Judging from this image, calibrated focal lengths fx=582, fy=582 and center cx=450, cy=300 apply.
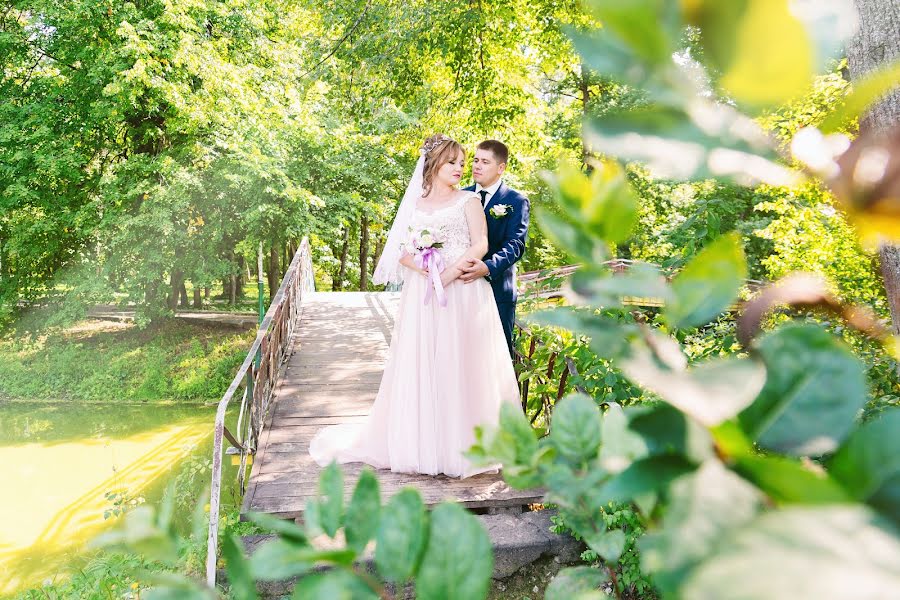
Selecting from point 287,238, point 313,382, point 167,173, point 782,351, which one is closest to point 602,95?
point 287,238

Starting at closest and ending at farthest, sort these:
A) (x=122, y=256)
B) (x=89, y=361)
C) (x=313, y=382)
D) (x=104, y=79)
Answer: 1. (x=313, y=382)
2. (x=104, y=79)
3. (x=122, y=256)
4. (x=89, y=361)

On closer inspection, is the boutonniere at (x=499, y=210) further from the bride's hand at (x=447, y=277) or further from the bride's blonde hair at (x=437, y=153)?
the bride's hand at (x=447, y=277)

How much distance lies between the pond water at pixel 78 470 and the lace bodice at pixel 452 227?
2935 millimetres

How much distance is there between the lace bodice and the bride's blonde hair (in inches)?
10.8

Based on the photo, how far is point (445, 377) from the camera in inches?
158

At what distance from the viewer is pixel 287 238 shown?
50.0 ft

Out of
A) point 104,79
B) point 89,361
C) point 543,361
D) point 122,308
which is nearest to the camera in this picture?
point 543,361

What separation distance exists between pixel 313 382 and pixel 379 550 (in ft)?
22.1

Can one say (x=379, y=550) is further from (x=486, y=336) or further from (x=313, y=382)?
(x=313, y=382)

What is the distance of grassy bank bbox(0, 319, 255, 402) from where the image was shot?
14758 millimetres

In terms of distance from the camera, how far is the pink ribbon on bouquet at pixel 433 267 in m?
3.99

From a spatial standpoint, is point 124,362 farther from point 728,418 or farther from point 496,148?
point 728,418

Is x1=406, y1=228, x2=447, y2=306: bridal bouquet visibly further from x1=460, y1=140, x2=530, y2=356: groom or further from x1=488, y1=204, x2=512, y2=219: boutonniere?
x1=488, y1=204, x2=512, y2=219: boutonniere

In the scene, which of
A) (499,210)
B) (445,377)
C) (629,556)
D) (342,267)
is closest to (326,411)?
(445,377)
